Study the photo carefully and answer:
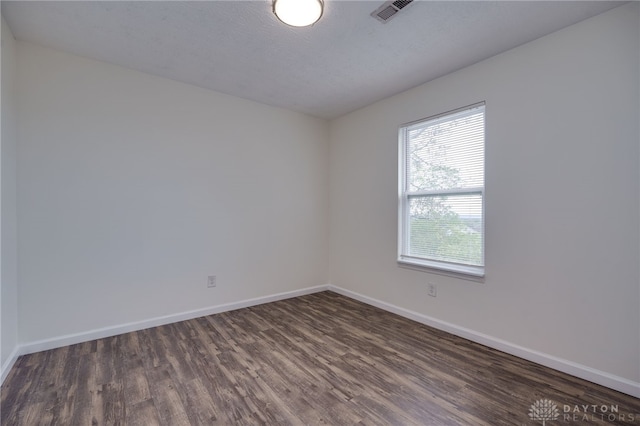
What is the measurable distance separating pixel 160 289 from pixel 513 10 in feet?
12.8

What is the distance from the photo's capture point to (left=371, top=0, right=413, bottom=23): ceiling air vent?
1.92 meters

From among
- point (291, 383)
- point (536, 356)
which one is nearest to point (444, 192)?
point (536, 356)

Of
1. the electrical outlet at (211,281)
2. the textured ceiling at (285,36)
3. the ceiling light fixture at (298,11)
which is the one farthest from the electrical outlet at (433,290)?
the ceiling light fixture at (298,11)

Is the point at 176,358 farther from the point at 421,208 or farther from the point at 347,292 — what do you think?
the point at 421,208

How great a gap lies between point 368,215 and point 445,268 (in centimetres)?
123

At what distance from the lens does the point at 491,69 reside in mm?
2594

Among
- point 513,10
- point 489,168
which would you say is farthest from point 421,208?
point 513,10

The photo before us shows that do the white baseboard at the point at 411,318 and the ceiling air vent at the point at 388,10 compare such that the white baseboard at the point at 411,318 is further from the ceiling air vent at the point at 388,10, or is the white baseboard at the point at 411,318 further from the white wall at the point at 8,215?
the ceiling air vent at the point at 388,10

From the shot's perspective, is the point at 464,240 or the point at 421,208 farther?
the point at 421,208

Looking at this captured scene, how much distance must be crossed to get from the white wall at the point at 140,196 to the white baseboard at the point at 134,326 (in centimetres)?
6

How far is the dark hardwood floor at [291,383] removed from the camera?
1.70 meters

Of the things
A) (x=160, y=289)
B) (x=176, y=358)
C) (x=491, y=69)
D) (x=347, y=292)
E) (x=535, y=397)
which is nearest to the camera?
(x=535, y=397)

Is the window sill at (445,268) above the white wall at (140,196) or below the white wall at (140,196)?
below

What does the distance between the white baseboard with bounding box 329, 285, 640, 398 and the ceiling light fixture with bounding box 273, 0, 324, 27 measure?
9.70 ft
